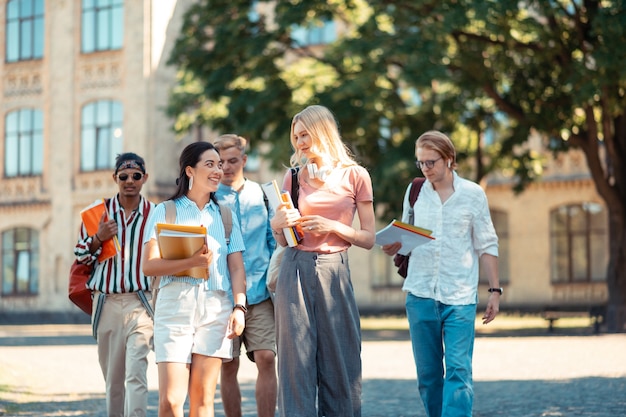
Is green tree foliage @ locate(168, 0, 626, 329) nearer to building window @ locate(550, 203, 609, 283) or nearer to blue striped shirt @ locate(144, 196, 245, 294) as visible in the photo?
building window @ locate(550, 203, 609, 283)

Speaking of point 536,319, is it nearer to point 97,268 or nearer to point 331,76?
point 331,76

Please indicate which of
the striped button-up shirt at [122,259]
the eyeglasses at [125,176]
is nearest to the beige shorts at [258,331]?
the striped button-up shirt at [122,259]

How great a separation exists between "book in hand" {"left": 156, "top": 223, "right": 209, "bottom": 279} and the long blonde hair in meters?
0.77

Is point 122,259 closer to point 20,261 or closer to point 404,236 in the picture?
point 404,236

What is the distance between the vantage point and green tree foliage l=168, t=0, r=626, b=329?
22.7 meters

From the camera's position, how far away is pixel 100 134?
43531mm

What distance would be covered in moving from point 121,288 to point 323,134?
8.48 feet

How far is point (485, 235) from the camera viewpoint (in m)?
7.97

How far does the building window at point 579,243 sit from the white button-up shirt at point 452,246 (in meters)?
30.7

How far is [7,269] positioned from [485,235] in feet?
130

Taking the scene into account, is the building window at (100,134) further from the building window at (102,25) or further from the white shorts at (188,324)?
the white shorts at (188,324)

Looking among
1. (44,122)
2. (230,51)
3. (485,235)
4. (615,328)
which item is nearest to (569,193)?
(615,328)

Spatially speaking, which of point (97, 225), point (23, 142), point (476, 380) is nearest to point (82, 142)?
point (23, 142)

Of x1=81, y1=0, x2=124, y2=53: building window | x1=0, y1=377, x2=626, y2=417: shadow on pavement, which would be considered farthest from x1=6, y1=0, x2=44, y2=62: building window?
x1=0, y1=377, x2=626, y2=417: shadow on pavement
